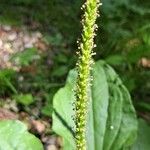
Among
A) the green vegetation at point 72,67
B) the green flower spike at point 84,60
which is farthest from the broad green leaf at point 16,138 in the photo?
the green flower spike at point 84,60

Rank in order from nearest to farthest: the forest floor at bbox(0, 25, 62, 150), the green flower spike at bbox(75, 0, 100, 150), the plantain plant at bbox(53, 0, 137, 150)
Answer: the green flower spike at bbox(75, 0, 100, 150), the plantain plant at bbox(53, 0, 137, 150), the forest floor at bbox(0, 25, 62, 150)

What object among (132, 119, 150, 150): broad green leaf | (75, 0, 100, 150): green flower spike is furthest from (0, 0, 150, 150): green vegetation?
(75, 0, 100, 150): green flower spike

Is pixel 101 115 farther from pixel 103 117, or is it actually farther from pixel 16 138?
pixel 16 138

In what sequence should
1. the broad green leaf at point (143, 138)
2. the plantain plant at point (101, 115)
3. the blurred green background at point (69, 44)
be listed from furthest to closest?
the blurred green background at point (69, 44), the broad green leaf at point (143, 138), the plantain plant at point (101, 115)

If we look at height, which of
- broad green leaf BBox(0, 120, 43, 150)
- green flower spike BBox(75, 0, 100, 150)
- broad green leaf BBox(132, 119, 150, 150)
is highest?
green flower spike BBox(75, 0, 100, 150)

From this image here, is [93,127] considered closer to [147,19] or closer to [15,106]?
[15,106]

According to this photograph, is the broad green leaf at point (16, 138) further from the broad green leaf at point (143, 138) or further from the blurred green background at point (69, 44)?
the blurred green background at point (69, 44)

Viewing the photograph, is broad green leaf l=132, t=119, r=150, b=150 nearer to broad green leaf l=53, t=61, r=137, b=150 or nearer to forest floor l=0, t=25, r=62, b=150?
broad green leaf l=53, t=61, r=137, b=150
